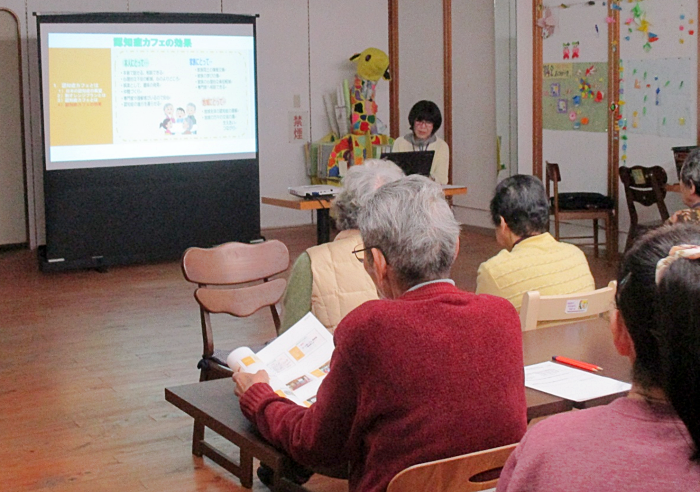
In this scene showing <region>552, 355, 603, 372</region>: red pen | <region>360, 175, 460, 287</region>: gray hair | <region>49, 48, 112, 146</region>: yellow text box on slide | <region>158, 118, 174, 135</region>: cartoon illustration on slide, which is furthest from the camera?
<region>158, 118, 174, 135</region>: cartoon illustration on slide

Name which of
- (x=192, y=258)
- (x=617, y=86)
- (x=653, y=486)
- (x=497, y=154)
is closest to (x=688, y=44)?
(x=617, y=86)

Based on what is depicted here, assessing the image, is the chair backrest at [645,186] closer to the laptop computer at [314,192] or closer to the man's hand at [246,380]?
the laptop computer at [314,192]

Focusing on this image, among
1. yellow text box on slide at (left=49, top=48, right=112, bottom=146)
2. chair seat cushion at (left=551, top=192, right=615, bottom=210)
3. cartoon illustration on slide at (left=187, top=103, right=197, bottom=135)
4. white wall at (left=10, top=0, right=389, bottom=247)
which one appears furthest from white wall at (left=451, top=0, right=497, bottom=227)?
yellow text box on slide at (left=49, top=48, right=112, bottom=146)

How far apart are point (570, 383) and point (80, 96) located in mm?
6414

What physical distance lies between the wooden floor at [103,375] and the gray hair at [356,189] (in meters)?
1.07

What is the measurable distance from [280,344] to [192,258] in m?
1.56

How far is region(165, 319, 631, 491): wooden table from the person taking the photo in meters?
2.18

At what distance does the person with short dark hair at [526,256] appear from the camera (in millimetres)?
3232

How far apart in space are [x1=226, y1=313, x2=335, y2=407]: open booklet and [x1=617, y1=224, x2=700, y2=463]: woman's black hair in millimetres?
1206

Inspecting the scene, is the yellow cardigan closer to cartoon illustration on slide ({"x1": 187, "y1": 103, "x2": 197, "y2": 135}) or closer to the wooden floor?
the wooden floor

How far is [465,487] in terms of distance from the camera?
6.07 ft

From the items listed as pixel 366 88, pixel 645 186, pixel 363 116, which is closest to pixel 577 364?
pixel 645 186

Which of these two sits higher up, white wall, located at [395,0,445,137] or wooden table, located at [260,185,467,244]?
white wall, located at [395,0,445,137]

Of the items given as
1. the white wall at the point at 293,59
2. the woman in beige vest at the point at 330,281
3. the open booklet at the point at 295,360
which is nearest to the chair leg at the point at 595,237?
the white wall at the point at 293,59
